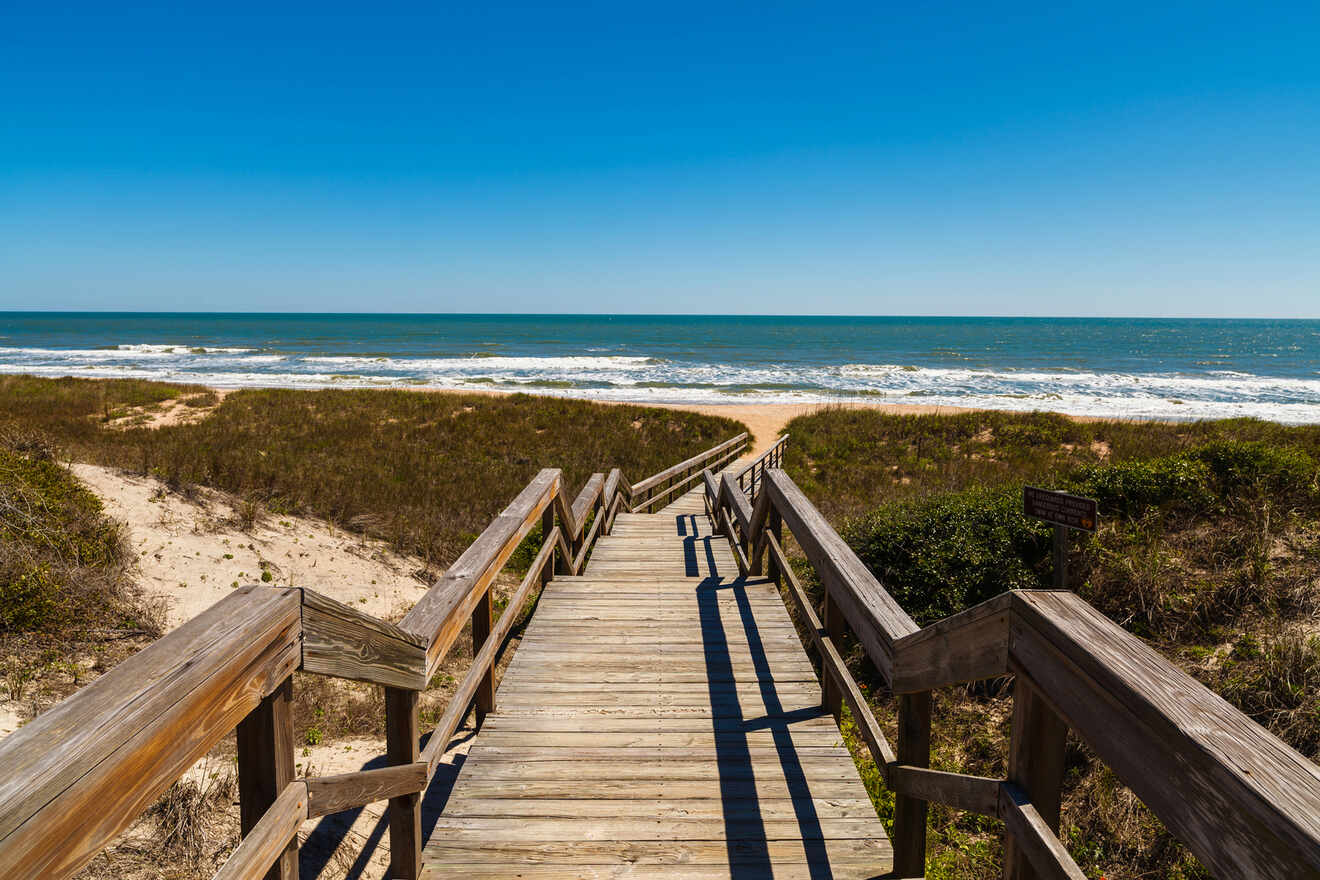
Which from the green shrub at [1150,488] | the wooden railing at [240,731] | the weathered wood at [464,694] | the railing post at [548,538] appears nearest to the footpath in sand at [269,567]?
the weathered wood at [464,694]

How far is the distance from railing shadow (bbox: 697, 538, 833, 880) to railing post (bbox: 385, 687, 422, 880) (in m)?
1.23

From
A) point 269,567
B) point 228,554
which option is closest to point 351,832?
point 269,567

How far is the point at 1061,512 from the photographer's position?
106 inches

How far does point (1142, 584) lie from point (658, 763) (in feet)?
15.8

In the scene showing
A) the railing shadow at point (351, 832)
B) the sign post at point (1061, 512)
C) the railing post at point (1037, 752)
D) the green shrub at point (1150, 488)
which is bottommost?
the railing shadow at point (351, 832)

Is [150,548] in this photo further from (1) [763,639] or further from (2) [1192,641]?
(2) [1192,641]

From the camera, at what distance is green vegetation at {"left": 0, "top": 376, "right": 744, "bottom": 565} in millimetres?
10578

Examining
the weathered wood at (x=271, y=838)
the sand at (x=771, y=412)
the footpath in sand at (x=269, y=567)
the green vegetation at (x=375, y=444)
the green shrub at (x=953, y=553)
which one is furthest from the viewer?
the sand at (x=771, y=412)

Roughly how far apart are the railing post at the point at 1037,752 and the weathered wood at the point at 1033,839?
0.08 feet

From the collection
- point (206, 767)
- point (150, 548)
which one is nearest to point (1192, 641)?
point (206, 767)

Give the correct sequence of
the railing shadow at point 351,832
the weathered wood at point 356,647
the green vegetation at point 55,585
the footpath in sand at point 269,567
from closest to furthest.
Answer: the weathered wood at point 356,647, the railing shadow at point 351,832, the footpath in sand at point 269,567, the green vegetation at point 55,585

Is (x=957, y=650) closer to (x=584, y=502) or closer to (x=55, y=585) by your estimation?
(x=584, y=502)

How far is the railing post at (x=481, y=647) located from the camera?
144 inches

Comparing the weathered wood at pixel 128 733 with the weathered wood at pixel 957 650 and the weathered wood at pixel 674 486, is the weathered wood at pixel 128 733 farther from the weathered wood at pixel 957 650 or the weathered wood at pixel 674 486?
the weathered wood at pixel 674 486
